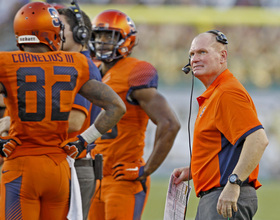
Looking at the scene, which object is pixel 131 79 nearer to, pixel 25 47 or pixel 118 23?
pixel 118 23

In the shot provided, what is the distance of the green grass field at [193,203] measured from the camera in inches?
329

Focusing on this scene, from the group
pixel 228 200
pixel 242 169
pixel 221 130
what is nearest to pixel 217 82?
pixel 221 130

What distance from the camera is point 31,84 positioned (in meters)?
3.33

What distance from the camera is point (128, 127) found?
15.0ft

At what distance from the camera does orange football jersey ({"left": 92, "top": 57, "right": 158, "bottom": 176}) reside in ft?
14.9

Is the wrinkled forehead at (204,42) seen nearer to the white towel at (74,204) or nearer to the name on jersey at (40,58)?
the name on jersey at (40,58)

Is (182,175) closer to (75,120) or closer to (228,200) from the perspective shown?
(228,200)

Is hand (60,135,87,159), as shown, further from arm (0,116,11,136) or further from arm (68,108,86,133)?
arm (0,116,11,136)

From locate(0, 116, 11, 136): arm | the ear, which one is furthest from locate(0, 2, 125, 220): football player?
the ear

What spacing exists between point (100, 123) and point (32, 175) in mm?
571

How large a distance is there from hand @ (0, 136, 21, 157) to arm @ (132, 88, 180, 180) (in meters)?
1.38

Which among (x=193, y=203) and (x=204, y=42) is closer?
(x=204, y=42)

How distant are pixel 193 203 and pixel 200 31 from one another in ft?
20.1

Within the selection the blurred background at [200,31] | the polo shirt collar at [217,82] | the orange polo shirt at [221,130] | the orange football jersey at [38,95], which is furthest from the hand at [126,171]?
the blurred background at [200,31]
